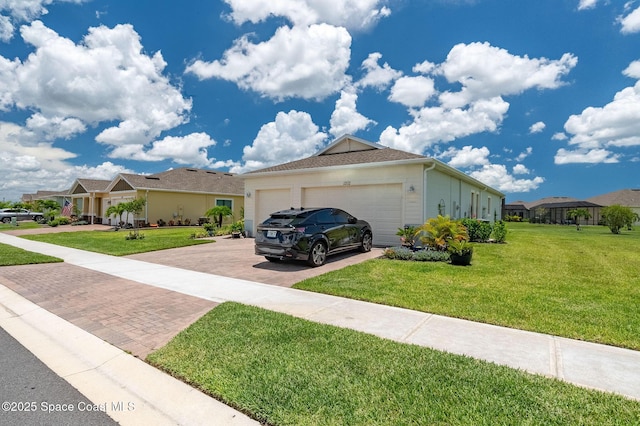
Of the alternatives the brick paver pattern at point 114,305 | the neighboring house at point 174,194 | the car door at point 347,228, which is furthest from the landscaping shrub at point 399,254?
the neighboring house at point 174,194

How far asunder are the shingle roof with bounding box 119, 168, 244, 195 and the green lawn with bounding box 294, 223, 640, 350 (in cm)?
1886

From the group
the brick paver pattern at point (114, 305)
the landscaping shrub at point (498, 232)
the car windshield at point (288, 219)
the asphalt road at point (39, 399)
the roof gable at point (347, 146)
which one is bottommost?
the asphalt road at point (39, 399)

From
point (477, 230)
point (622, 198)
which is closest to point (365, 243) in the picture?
point (477, 230)

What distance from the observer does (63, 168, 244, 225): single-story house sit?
25.0m

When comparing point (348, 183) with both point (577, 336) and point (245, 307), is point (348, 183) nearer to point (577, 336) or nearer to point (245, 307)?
point (245, 307)

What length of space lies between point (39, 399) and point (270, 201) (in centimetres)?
1364

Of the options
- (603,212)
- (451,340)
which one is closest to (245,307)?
(451,340)

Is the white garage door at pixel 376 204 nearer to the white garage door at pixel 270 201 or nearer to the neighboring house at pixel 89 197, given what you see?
the white garage door at pixel 270 201

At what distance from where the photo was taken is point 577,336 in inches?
152

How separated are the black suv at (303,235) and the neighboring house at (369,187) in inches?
135

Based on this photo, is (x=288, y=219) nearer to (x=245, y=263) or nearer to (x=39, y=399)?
(x=245, y=263)

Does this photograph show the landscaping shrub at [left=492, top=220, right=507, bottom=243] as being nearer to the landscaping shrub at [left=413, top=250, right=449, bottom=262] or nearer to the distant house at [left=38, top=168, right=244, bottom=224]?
the landscaping shrub at [left=413, top=250, right=449, bottom=262]

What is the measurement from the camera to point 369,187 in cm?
1325

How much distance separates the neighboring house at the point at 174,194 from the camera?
24.9 m
